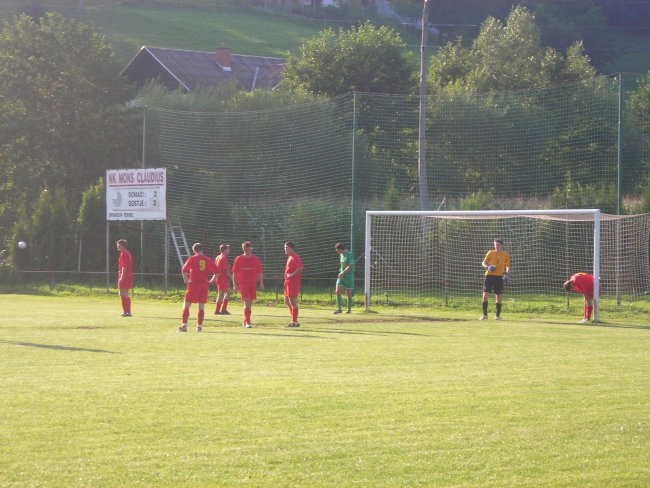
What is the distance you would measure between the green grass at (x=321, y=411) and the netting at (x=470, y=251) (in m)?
10.1

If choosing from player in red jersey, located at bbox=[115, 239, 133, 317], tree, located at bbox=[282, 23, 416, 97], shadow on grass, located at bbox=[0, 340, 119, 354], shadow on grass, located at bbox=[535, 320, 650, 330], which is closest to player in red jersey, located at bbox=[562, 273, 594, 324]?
shadow on grass, located at bbox=[535, 320, 650, 330]

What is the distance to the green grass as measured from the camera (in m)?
7.69

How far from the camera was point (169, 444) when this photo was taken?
8.39 metres

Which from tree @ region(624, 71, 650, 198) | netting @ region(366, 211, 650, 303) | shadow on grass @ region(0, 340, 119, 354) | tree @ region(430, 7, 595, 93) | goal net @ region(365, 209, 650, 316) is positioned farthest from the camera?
tree @ region(430, 7, 595, 93)

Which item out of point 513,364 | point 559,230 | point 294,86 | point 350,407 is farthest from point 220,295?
point 294,86

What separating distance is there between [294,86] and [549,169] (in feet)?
74.5

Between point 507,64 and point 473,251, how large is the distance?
103 feet

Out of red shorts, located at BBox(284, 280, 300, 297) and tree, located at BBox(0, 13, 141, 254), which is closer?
red shorts, located at BBox(284, 280, 300, 297)

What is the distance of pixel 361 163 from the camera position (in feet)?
110

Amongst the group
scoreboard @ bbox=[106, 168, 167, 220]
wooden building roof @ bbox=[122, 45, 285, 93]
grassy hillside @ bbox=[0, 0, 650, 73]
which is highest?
grassy hillside @ bbox=[0, 0, 650, 73]

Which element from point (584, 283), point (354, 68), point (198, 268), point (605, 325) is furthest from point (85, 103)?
point (605, 325)

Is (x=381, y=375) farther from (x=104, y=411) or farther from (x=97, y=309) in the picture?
(x=97, y=309)

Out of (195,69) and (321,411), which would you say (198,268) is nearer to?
(321,411)

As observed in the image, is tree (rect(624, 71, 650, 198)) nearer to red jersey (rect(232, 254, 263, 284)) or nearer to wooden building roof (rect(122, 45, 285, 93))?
red jersey (rect(232, 254, 263, 284))
